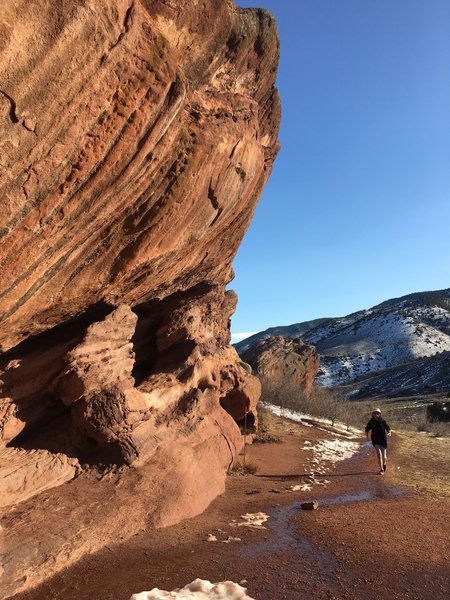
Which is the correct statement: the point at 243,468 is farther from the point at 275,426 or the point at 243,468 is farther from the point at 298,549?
the point at 275,426

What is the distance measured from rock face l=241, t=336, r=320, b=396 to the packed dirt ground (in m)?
25.9

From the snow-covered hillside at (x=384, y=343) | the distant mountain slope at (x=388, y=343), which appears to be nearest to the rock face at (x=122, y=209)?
the distant mountain slope at (x=388, y=343)

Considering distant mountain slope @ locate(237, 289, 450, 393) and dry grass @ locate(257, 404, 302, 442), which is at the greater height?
distant mountain slope @ locate(237, 289, 450, 393)

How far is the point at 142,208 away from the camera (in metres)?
10.1

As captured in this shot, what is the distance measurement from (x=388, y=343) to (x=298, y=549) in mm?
107371

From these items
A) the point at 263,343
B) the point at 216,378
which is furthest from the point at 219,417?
the point at 263,343

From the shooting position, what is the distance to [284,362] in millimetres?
41312

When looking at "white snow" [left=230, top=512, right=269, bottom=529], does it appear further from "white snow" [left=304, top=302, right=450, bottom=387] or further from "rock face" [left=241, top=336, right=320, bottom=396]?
"white snow" [left=304, top=302, right=450, bottom=387]

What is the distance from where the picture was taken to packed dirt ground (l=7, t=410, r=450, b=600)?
6.13 meters

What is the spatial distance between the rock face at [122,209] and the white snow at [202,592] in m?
3.50

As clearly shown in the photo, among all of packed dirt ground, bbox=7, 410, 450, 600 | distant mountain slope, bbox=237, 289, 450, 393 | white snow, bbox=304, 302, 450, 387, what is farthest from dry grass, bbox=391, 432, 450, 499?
white snow, bbox=304, 302, 450, 387

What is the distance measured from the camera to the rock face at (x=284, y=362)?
3919 cm

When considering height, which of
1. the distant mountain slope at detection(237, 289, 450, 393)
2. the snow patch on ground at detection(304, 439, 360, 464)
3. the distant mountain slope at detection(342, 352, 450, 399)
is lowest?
the snow patch on ground at detection(304, 439, 360, 464)

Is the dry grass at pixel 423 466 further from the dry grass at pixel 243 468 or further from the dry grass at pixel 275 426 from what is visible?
the dry grass at pixel 275 426
